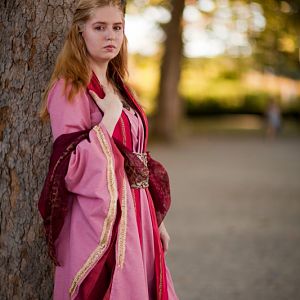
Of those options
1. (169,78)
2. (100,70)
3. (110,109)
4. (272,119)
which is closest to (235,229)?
(100,70)

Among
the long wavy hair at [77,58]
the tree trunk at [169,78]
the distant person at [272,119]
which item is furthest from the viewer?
the distant person at [272,119]

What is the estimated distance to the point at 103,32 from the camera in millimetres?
2836

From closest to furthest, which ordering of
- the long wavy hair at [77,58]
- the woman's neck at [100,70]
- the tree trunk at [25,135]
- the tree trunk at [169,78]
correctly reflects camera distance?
the long wavy hair at [77,58]
the woman's neck at [100,70]
the tree trunk at [25,135]
the tree trunk at [169,78]

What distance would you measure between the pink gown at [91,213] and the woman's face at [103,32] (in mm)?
213

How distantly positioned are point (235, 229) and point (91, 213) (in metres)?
5.38

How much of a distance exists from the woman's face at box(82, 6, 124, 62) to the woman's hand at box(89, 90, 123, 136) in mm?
192

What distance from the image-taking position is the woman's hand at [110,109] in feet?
9.09

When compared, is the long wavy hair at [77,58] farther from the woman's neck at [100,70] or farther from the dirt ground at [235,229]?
the dirt ground at [235,229]

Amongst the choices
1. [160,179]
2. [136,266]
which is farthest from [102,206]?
[160,179]

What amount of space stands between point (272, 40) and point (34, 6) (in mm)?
23862

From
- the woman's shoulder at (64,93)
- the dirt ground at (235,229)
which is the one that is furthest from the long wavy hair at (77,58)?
the dirt ground at (235,229)

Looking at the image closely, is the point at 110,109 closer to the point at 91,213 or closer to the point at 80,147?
the point at 80,147

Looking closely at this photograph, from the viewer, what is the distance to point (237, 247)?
6.93m

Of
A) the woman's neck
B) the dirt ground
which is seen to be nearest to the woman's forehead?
the woman's neck
